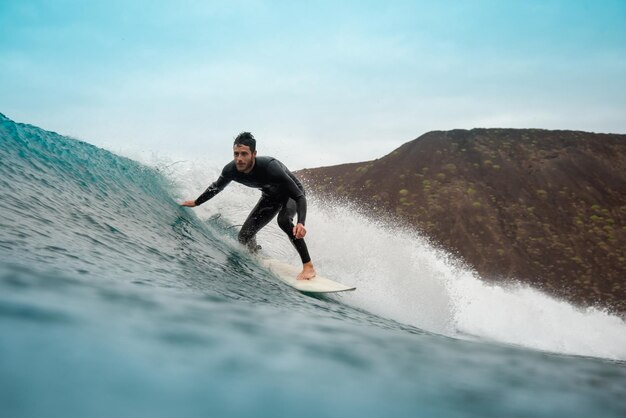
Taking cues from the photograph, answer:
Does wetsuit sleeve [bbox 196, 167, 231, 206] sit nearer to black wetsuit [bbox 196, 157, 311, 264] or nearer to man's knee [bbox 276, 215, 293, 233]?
black wetsuit [bbox 196, 157, 311, 264]

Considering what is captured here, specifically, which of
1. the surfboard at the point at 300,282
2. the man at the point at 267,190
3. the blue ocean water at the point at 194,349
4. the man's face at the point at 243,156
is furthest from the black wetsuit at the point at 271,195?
the blue ocean water at the point at 194,349

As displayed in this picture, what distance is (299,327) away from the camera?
2.72m

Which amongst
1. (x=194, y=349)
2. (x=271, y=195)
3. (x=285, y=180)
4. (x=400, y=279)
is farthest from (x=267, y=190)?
(x=194, y=349)

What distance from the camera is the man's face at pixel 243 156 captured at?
521 centimetres

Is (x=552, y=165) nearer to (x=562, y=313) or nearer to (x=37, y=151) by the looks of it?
(x=562, y=313)

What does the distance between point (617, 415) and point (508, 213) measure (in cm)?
2333

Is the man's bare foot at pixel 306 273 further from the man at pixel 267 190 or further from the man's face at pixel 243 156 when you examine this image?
the man's face at pixel 243 156

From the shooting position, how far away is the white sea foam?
6.93 m

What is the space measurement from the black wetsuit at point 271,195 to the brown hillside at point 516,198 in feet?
51.4

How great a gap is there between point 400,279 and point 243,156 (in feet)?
12.6

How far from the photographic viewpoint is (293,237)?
214 inches

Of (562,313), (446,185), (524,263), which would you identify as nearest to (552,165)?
(446,185)

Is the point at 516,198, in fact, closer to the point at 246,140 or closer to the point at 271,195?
the point at 271,195

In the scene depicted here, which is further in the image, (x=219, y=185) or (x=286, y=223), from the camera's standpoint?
(x=219, y=185)
